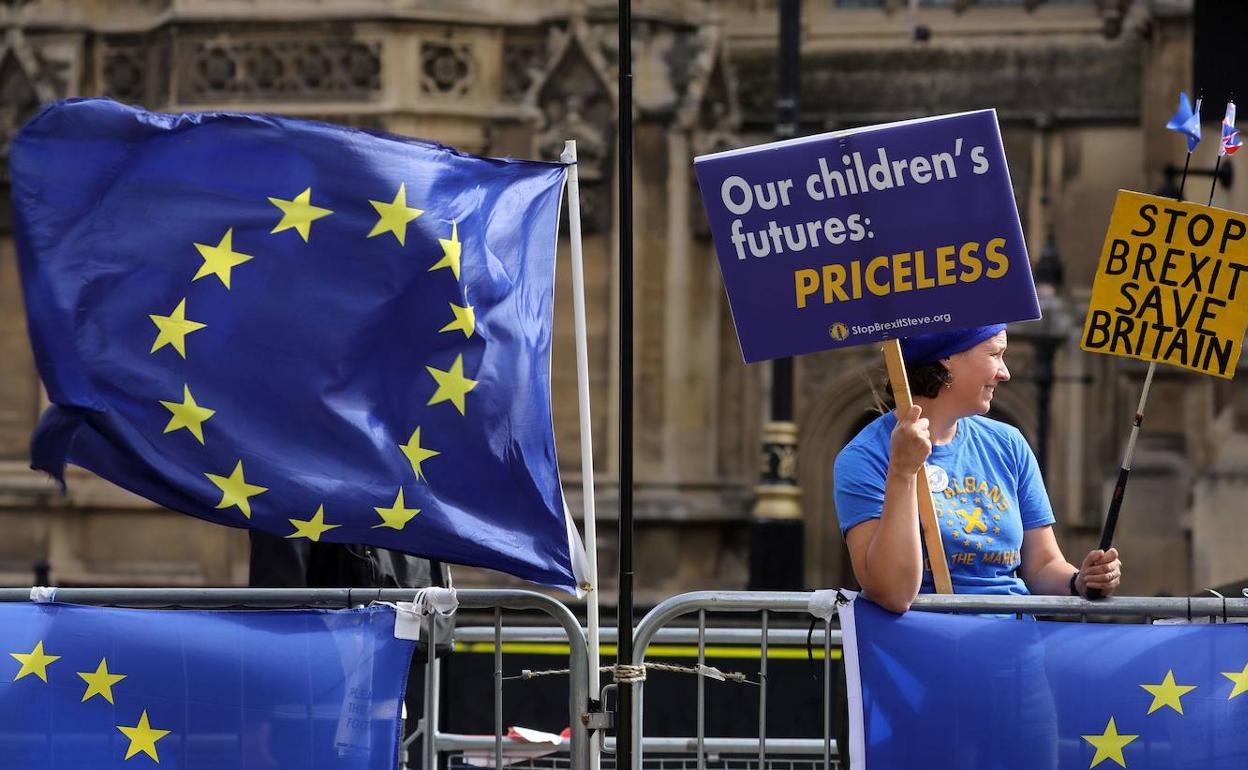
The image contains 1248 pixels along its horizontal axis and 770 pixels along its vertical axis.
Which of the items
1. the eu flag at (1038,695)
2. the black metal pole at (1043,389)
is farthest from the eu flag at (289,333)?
the black metal pole at (1043,389)

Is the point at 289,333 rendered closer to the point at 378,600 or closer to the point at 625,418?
the point at 378,600

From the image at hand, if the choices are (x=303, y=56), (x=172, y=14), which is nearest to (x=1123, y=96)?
(x=303, y=56)

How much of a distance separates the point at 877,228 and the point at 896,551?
76 cm

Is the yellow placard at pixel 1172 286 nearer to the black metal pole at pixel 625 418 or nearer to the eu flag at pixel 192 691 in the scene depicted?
the black metal pole at pixel 625 418

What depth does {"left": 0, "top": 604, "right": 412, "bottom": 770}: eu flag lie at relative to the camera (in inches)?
204

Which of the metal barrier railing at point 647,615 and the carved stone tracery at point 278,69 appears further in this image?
the carved stone tracery at point 278,69

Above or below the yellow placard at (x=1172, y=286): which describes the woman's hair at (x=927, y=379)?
below

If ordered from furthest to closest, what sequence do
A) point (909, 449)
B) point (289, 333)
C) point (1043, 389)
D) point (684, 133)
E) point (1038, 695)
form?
point (684, 133), point (1043, 389), point (289, 333), point (1038, 695), point (909, 449)

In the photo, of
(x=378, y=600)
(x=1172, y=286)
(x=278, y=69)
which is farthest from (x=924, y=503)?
(x=278, y=69)

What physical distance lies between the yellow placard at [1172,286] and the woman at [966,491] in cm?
28

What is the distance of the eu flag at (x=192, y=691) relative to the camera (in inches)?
204

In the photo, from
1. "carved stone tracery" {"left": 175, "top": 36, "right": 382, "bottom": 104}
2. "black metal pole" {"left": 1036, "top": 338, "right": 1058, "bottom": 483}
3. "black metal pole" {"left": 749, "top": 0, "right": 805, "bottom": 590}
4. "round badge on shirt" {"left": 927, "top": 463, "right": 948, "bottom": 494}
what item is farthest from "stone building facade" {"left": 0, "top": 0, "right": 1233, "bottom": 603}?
"round badge on shirt" {"left": 927, "top": 463, "right": 948, "bottom": 494}

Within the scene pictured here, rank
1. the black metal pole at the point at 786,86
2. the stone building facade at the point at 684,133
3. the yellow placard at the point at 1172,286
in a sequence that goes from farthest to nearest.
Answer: the stone building facade at the point at 684,133, the black metal pole at the point at 786,86, the yellow placard at the point at 1172,286

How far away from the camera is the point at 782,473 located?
17.2 meters
